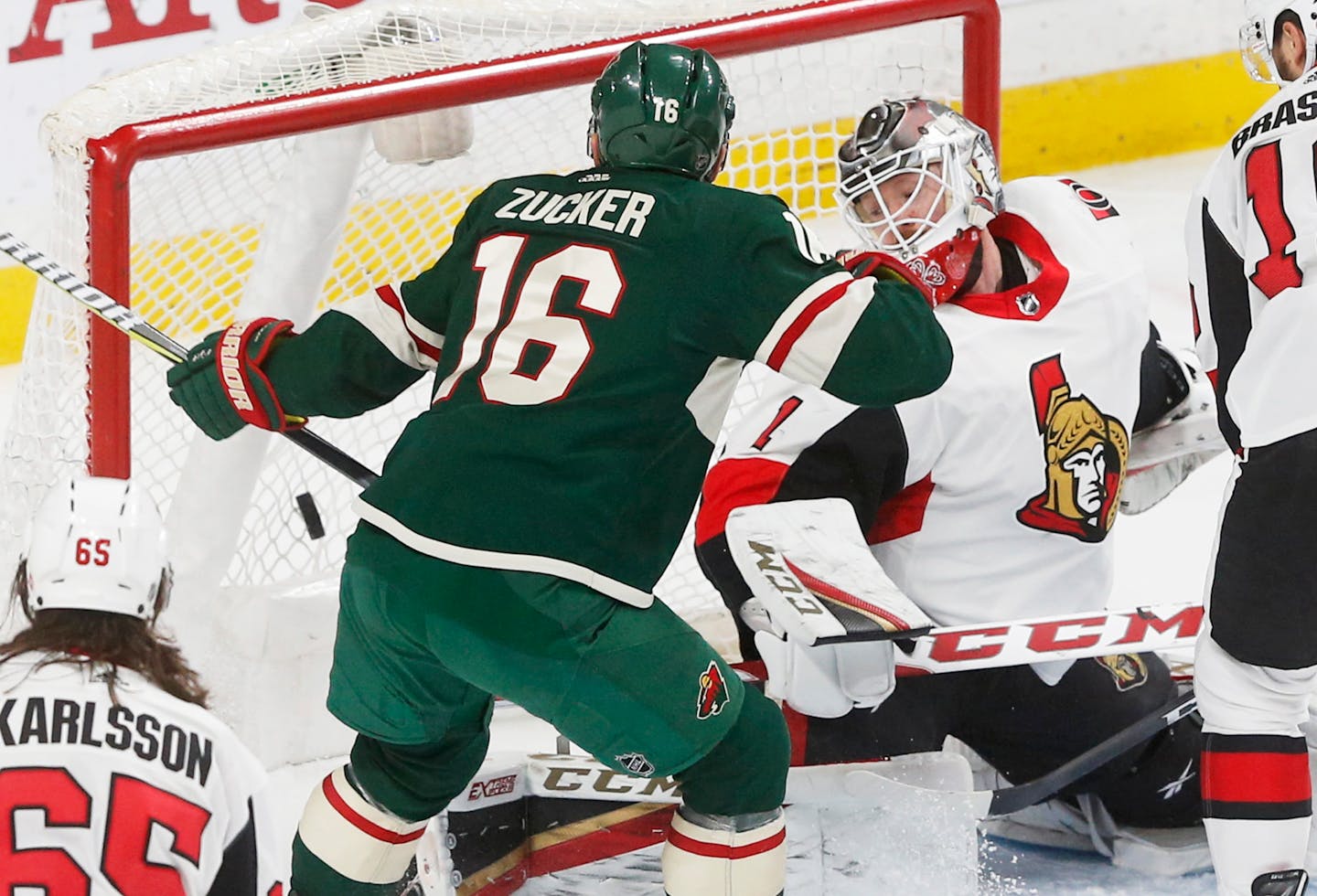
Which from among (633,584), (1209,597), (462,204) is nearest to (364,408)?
(633,584)

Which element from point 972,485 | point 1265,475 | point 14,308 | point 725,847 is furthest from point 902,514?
point 14,308

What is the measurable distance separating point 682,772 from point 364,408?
1.70 ft

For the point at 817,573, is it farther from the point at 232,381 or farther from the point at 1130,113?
the point at 1130,113

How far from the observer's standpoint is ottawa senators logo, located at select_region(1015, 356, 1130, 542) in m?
2.32

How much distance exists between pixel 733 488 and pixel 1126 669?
58 centimetres

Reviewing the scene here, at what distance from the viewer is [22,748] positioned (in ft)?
5.00

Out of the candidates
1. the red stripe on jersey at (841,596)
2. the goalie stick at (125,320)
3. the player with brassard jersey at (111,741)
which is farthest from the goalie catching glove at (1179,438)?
the player with brassard jersey at (111,741)

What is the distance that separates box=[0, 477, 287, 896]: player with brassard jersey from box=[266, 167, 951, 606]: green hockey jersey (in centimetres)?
28

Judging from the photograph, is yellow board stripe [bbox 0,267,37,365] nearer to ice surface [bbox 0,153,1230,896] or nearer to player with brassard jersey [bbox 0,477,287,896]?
ice surface [bbox 0,153,1230,896]

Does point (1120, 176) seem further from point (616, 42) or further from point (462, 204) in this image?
point (616, 42)

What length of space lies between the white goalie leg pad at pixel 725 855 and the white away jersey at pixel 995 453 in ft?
1.57

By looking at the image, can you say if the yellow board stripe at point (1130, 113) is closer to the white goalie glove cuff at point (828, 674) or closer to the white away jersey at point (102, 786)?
the white goalie glove cuff at point (828, 674)

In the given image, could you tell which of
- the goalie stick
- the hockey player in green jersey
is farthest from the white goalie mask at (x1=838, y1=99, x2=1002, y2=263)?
the goalie stick

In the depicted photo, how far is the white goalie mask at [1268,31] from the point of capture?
6.74 ft
